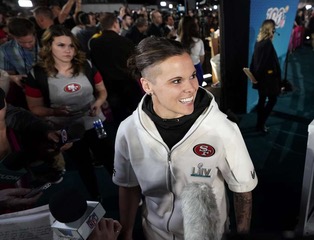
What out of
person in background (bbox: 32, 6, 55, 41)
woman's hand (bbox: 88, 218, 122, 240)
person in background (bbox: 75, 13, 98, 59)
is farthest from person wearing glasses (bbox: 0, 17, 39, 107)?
woman's hand (bbox: 88, 218, 122, 240)

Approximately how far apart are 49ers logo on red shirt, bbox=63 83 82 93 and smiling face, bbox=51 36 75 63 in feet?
0.63

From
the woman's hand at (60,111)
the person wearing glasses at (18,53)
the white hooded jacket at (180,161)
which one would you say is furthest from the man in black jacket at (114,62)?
the white hooded jacket at (180,161)

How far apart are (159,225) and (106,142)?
123 centimetres

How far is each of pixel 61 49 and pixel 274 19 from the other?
366cm

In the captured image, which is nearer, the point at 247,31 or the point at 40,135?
the point at 40,135

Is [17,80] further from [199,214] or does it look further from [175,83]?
[199,214]

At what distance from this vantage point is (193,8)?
7098 mm

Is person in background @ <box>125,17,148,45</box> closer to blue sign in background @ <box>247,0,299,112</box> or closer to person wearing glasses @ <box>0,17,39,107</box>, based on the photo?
blue sign in background @ <box>247,0,299,112</box>

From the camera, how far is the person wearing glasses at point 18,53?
8.46ft

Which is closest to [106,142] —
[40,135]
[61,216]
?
[40,135]

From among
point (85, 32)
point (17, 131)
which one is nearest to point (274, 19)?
point (85, 32)

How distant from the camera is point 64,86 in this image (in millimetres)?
2127

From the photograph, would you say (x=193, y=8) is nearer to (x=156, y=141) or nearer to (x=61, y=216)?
(x=156, y=141)

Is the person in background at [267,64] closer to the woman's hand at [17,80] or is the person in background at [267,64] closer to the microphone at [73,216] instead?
the woman's hand at [17,80]
